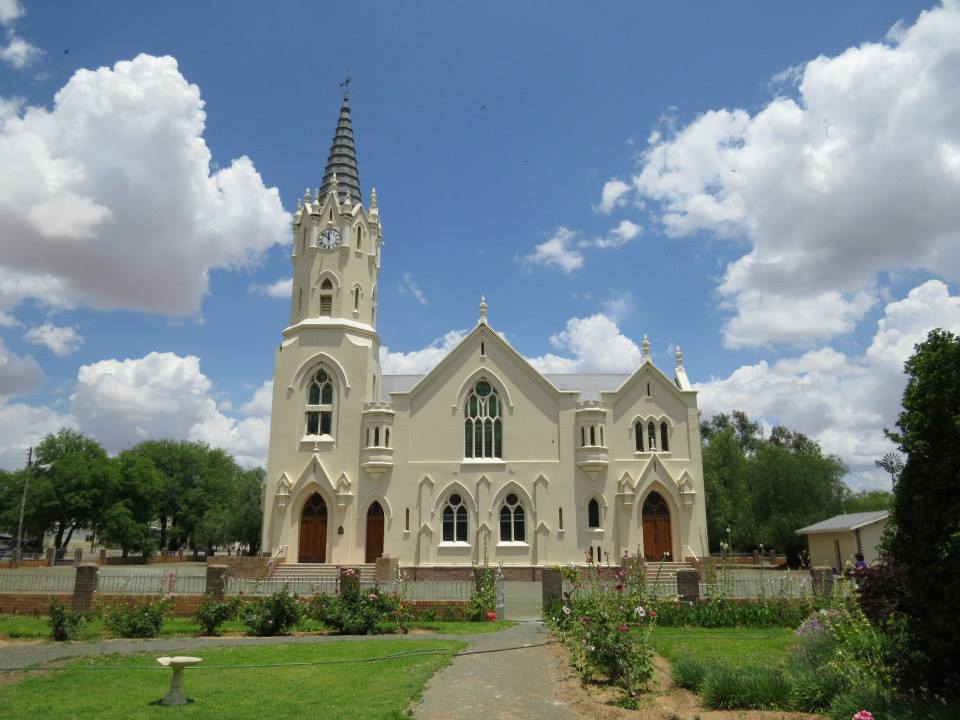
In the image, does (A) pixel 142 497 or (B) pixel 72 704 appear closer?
(B) pixel 72 704

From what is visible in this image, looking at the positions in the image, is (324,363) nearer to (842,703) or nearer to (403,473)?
(403,473)

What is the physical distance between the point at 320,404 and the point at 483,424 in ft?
29.7

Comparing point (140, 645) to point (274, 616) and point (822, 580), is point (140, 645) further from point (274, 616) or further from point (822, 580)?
point (822, 580)

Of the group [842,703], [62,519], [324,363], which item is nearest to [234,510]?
[62,519]

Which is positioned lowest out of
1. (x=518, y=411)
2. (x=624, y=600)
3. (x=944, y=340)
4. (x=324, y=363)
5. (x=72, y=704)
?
(x=72, y=704)

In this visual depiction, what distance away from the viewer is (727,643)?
14750 mm

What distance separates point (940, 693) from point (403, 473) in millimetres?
30703

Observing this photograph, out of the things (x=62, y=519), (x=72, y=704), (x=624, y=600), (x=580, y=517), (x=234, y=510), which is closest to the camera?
(x=72, y=704)

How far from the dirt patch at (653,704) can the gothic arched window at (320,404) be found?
28396 mm

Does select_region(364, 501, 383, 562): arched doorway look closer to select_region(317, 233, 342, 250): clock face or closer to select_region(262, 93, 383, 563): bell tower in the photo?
select_region(262, 93, 383, 563): bell tower

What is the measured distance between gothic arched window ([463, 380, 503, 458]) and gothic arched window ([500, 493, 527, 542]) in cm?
252

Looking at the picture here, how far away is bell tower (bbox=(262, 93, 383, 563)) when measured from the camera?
3706cm

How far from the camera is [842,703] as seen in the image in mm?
8898

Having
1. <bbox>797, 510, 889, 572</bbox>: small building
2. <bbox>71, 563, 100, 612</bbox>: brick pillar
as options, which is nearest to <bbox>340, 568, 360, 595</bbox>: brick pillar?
<bbox>71, 563, 100, 612</bbox>: brick pillar
